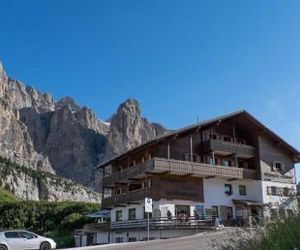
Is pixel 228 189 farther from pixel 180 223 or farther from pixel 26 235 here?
pixel 26 235

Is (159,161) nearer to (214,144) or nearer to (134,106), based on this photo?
(214,144)

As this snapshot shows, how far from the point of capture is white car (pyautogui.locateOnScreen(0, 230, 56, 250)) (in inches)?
1131

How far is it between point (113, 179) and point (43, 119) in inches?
5724

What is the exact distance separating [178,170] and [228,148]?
27.3 feet

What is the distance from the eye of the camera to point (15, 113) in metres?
176

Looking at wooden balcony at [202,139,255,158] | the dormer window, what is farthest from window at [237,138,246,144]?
the dormer window

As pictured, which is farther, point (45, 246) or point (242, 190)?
point (242, 190)

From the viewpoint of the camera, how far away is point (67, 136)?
184375 mm

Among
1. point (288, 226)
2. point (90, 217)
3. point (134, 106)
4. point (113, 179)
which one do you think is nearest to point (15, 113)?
point (134, 106)

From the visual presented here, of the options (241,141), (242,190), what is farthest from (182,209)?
(241,141)

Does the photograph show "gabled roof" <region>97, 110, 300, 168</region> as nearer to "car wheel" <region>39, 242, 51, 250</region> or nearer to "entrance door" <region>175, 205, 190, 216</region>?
"entrance door" <region>175, 205, 190, 216</region>

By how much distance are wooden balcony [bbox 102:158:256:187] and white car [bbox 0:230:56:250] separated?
1668 cm

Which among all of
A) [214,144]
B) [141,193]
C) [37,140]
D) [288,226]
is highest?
[37,140]

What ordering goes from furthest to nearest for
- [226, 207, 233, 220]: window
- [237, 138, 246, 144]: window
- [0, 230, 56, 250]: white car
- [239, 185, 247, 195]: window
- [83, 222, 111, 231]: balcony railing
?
[237, 138, 246, 144]: window → [239, 185, 247, 195]: window → [83, 222, 111, 231]: balcony railing → [226, 207, 233, 220]: window → [0, 230, 56, 250]: white car
